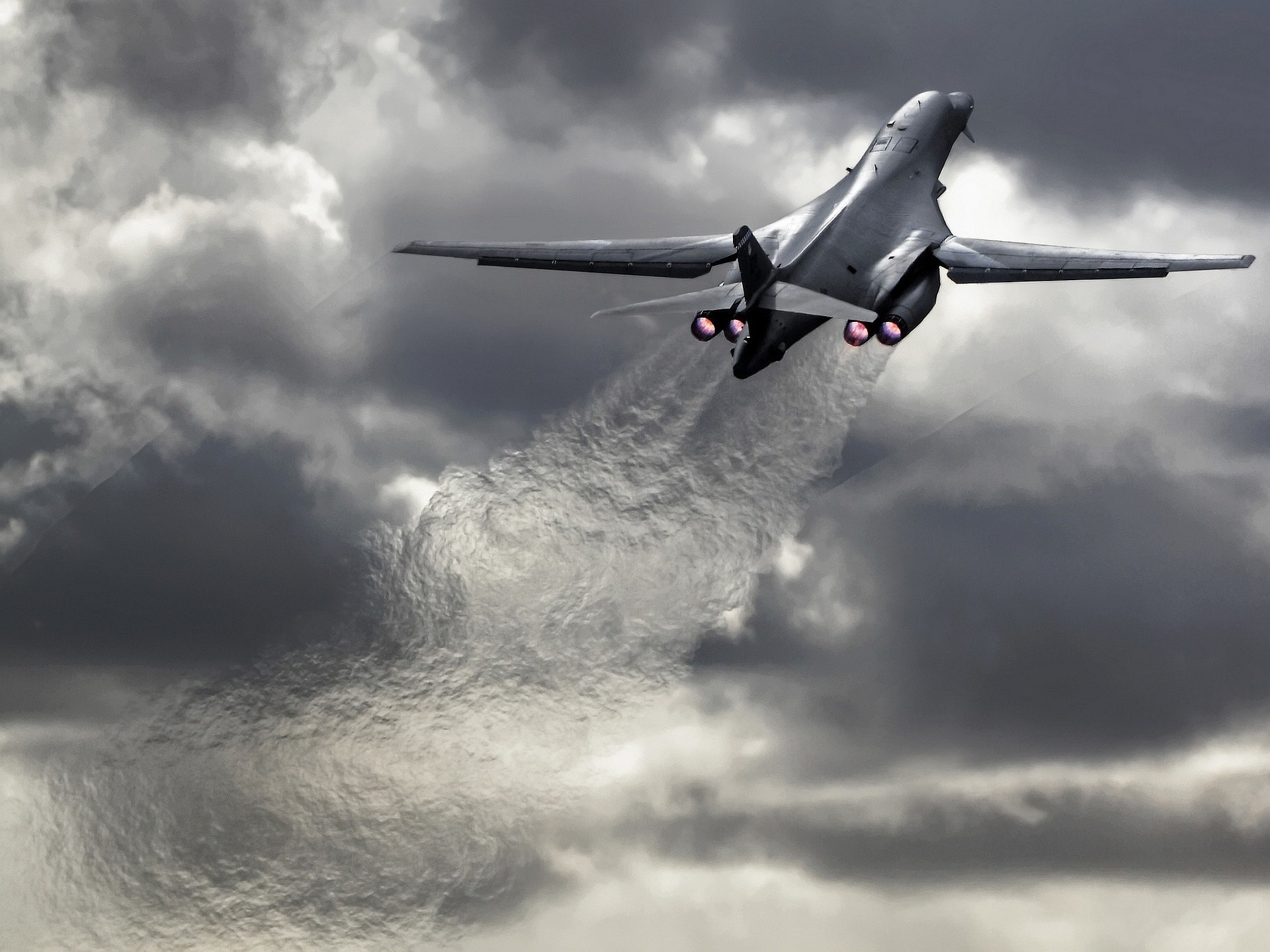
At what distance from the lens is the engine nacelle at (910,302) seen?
45.5m

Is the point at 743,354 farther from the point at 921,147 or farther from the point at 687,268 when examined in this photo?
the point at 921,147

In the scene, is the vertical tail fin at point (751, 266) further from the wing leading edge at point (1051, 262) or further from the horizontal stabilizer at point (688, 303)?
the wing leading edge at point (1051, 262)

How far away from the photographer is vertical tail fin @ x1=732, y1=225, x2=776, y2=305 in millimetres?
42250

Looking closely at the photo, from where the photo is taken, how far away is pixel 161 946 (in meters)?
41.2

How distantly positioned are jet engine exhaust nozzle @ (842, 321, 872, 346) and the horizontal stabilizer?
4.38 meters

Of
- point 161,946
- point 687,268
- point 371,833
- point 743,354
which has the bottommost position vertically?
point 161,946

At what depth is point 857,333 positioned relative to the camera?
1773 inches

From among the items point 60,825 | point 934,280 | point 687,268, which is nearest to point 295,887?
point 60,825

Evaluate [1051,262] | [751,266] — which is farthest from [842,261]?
[1051,262]

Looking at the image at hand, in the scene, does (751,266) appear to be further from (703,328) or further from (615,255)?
(615,255)

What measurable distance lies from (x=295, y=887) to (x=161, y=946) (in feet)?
15.2

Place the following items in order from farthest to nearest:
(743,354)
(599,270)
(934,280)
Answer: (599,270), (934,280), (743,354)

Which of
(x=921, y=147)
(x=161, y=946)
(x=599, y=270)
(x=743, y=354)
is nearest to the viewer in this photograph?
(x=161, y=946)

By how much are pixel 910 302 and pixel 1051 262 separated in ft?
20.1
